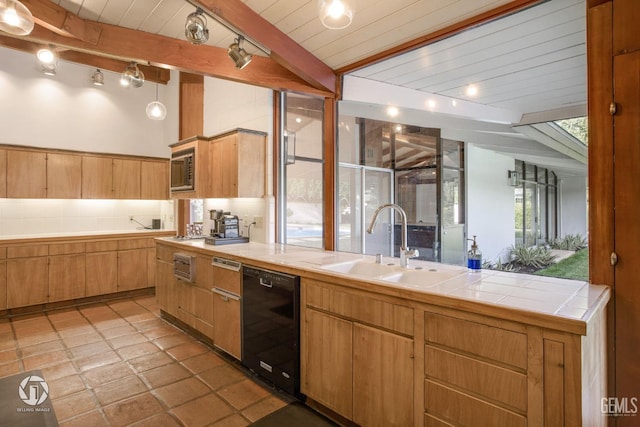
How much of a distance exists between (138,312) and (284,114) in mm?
3131

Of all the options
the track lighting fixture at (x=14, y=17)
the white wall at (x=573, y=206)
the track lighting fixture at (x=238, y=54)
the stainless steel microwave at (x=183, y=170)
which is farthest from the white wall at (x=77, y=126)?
the white wall at (x=573, y=206)

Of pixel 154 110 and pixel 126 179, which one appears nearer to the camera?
pixel 154 110

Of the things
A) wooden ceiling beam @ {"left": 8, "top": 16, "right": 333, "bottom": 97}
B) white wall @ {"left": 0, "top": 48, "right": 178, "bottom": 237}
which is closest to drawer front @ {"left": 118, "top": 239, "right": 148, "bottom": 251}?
white wall @ {"left": 0, "top": 48, "right": 178, "bottom": 237}

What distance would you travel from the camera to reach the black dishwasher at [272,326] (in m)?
2.30

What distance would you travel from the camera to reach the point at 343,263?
2.53m

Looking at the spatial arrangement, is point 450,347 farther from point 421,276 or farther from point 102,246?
point 102,246

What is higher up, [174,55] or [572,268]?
[174,55]

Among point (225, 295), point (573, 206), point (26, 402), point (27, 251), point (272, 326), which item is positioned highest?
point (573, 206)

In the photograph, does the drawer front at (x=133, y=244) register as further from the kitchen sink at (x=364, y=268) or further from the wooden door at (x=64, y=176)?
the kitchen sink at (x=364, y=268)

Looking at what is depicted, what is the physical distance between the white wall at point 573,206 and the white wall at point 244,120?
2.66 m

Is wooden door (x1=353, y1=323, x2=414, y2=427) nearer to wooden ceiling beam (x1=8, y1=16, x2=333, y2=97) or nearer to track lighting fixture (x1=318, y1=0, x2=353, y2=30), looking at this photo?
track lighting fixture (x1=318, y1=0, x2=353, y2=30)

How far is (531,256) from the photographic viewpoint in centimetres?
224

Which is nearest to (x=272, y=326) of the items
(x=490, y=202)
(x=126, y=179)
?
(x=490, y=202)

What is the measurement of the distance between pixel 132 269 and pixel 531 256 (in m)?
5.04
